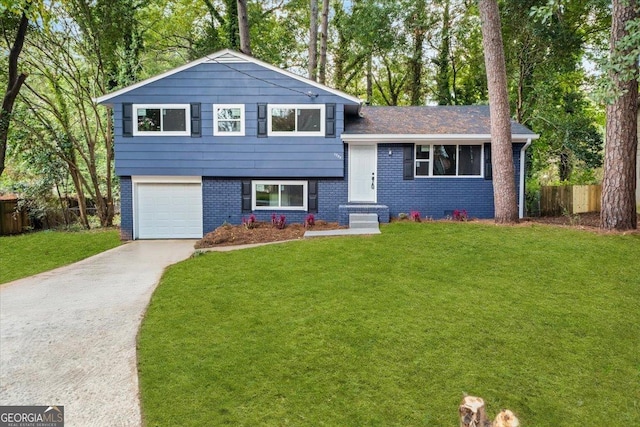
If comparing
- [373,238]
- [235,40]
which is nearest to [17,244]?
[373,238]

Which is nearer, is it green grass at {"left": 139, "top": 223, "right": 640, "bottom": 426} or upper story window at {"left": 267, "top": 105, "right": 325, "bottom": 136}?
green grass at {"left": 139, "top": 223, "right": 640, "bottom": 426}

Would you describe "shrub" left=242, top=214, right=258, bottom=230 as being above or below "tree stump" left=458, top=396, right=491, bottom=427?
above

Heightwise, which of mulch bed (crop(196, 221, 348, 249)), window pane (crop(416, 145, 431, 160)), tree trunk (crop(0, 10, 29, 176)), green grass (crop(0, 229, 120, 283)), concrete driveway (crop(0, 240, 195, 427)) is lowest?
concrete driveway (crop(0, 240, 195, 427))

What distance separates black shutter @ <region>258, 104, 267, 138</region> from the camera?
11531 millimetres

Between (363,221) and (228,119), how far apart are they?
497 cm

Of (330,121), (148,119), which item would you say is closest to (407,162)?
(330,121)

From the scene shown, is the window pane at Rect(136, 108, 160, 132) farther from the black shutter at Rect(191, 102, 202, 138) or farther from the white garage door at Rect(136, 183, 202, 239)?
the white garage door at Rect(136, 183, 202, 239)

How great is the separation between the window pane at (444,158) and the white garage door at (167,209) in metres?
7.19

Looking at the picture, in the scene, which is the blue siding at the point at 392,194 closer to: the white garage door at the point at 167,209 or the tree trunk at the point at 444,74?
the white garage door at the point at 167,209

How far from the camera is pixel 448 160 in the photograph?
1186 centimetres

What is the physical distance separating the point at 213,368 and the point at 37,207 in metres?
15.0

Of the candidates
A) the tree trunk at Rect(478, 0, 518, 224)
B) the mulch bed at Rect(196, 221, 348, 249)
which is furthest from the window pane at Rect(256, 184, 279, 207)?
the tree trunk at Rect(478, 0, 518, 224)

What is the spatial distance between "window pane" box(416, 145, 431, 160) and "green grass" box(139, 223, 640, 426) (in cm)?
532

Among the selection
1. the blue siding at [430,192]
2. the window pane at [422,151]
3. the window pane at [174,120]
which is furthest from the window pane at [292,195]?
the window pane at [422,151]
